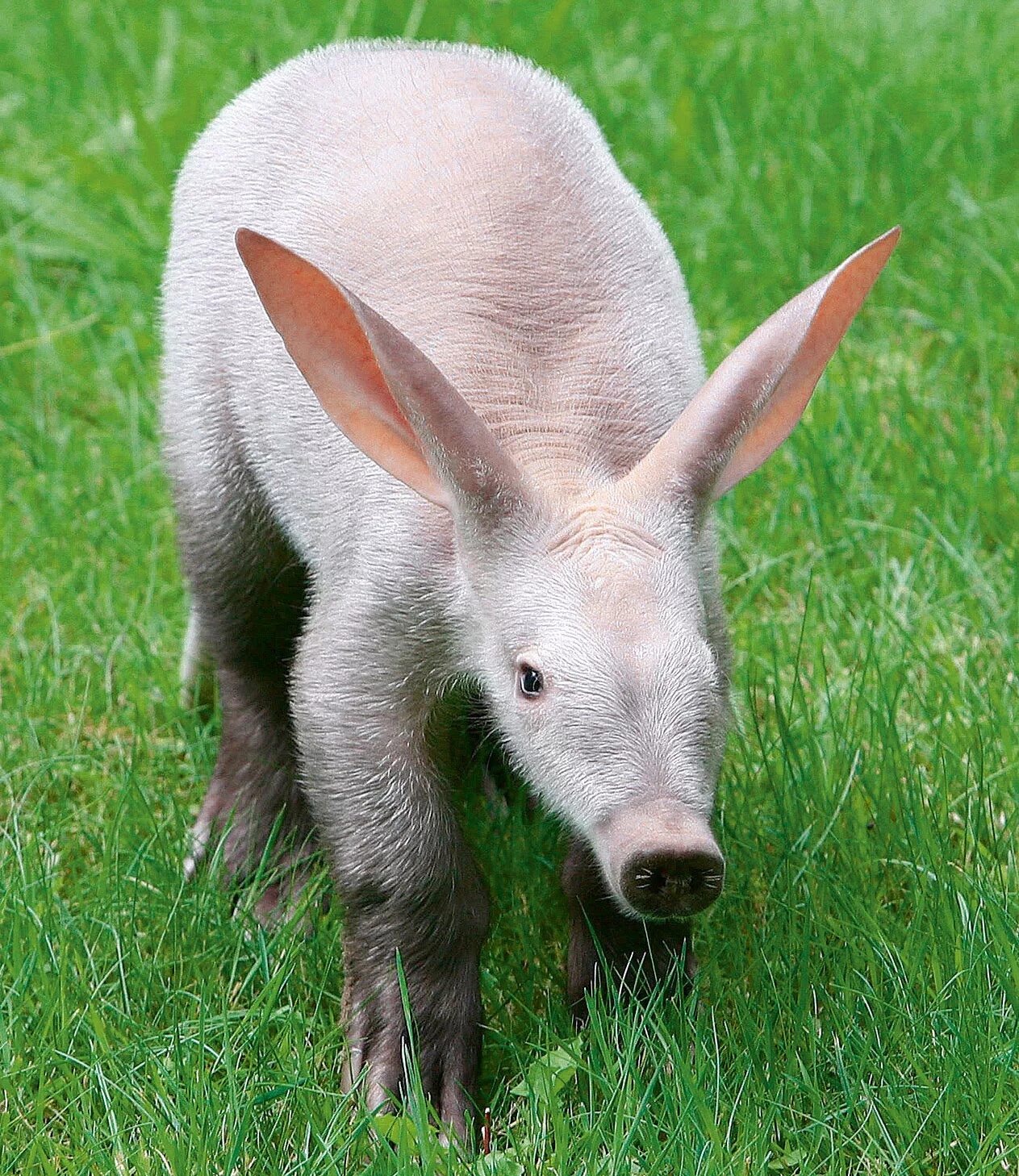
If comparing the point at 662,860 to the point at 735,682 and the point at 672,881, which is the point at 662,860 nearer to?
the point at 672,881

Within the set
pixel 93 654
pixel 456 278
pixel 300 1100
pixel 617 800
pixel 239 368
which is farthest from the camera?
pixel 93 654

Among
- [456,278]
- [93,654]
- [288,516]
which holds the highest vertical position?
[456,278]

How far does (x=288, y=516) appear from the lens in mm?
4051

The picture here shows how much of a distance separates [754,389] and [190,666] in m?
2.02

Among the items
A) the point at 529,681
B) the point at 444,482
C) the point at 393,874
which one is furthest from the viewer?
the point at 393,874

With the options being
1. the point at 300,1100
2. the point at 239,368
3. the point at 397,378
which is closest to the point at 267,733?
the point at 239,368

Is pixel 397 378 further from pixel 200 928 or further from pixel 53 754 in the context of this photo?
pixel 53 754

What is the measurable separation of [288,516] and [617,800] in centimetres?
123

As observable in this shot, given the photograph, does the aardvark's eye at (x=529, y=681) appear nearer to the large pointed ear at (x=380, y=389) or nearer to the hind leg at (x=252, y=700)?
the large pointed ear at (x=380, y=389)

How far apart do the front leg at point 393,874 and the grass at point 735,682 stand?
0.12m

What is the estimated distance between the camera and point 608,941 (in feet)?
12.5

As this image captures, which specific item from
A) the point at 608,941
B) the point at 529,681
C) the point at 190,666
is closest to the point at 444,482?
the point at 529,681

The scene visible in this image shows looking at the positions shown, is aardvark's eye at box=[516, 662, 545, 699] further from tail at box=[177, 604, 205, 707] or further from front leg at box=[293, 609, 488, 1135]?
tail at box=[177, 604, 205, 707]

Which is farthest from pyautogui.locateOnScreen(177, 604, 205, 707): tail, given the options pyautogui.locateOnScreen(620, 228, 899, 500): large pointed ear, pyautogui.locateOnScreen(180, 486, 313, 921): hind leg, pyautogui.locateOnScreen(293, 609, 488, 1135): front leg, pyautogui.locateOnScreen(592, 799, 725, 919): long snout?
pyautogui.locateOnScreen(592, 799, 725, 919): long snout
